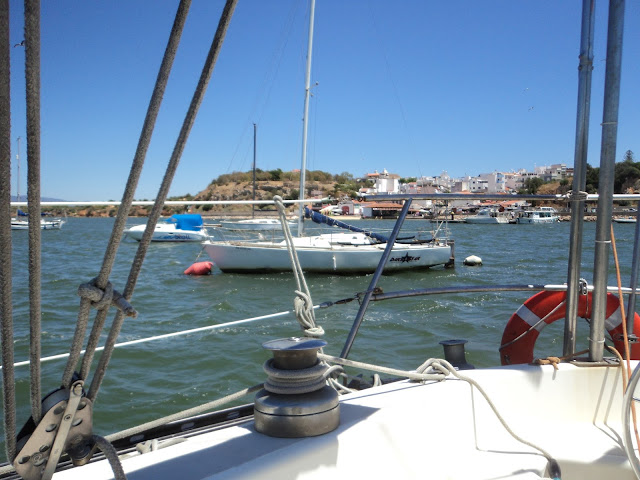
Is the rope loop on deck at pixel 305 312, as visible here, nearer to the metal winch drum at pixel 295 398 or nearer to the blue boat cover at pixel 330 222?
the metal winch drum at pixel 295 398

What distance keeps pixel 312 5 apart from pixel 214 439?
19.1m

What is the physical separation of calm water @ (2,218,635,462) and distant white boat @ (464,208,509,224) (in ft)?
147

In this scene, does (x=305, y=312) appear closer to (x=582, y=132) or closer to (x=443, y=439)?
(x=443, y=439)

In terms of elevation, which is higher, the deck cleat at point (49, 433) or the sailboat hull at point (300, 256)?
the deck cleat at point (49, 433)

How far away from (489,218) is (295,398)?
6224cm

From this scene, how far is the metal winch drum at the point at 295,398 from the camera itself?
1252mm

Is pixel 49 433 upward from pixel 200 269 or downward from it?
upward

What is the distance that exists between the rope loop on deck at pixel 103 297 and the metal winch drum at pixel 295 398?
0.44 metres

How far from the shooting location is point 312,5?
719 inches

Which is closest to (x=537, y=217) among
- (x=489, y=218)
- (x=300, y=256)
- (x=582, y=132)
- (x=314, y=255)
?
(x=489, y=218)

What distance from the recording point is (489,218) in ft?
197

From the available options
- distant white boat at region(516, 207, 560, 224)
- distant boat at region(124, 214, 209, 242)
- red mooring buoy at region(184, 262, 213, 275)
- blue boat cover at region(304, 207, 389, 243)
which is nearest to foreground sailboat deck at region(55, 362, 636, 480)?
blue boat cover at region(304, 207, 389, 243)

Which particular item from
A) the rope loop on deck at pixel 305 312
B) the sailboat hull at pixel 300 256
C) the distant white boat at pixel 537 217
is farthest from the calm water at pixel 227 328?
the distant white boat at pixel 537 217

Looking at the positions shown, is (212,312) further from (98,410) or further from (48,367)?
(98,410)
